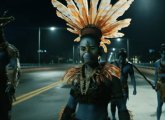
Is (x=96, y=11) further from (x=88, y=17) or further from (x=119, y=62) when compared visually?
(x=119, y=62)

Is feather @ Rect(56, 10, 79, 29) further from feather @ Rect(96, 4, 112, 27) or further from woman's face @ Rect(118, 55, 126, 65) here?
woman's face @ Rect(118, 55, 126, 65)

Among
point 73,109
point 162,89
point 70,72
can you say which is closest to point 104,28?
point 70,72

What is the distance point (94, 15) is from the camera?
176 inches

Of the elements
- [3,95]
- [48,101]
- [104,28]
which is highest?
[104,28]

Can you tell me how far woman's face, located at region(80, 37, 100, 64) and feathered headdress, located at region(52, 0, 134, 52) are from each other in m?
0.12

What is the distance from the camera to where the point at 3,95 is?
691cm

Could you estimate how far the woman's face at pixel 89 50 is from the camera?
4344 mm

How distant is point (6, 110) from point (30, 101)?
9.17 metres

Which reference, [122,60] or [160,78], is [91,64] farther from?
[122,60]

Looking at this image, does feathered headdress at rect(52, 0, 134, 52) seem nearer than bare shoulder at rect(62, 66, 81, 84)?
Yes

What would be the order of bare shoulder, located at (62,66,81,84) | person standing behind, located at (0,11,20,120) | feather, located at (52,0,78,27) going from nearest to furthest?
feather, located at (52,0,78,27) < bare shoulder, located at (62,66,81,84) < person standing behind, located at (0,11,20,120)

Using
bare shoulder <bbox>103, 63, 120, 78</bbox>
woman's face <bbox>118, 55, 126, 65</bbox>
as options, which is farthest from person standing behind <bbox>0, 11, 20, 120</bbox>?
woman's face <bbox>118, 55, 126, 65</bbox>

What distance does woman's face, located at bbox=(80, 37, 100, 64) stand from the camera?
4344mm

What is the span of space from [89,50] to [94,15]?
1.30 ft
